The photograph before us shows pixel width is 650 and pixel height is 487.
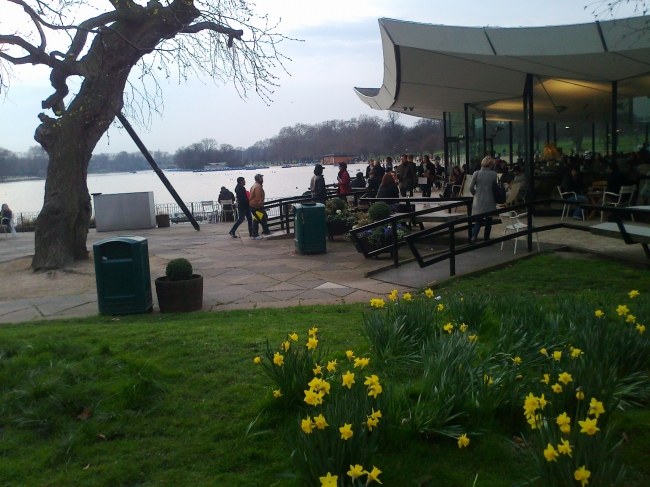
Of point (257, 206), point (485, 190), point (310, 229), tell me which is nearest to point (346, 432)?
point (485, 190)

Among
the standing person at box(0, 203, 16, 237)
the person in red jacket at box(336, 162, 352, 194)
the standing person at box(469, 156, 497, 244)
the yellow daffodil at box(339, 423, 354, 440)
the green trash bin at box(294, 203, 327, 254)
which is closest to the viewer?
the yellow daffodil at box(339, 423, 354, 440)

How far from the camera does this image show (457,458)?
3232mm

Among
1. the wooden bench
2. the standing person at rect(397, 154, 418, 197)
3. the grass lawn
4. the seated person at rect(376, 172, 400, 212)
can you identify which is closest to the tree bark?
the seated person at rect(376, 172, 400, 212)

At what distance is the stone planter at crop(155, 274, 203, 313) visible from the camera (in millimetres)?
8273

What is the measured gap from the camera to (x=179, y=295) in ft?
27.2

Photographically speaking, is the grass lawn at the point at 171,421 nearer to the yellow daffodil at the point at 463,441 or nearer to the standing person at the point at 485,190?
the yellow daffodil at the point at 463,441

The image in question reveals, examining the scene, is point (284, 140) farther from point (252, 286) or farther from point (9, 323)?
point (9, 323)

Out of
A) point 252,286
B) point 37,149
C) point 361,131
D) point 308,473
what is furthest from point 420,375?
point 361,131

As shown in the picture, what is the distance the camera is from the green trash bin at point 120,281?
828 cm

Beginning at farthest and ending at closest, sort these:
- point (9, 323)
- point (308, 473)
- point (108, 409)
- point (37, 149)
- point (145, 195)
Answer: point (145, 195), point (37, 149), point (9, 323), point (108, 409), point (308, 473)

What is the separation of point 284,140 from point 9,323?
18998 mm

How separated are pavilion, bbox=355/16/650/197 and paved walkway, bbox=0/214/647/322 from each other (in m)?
3.40

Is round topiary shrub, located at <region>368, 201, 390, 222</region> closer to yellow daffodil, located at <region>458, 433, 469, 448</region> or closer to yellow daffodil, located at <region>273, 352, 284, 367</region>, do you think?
yellow daffodil, located at <region>273, 352, 284, 367</region>

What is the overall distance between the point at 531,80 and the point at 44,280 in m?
11.2
